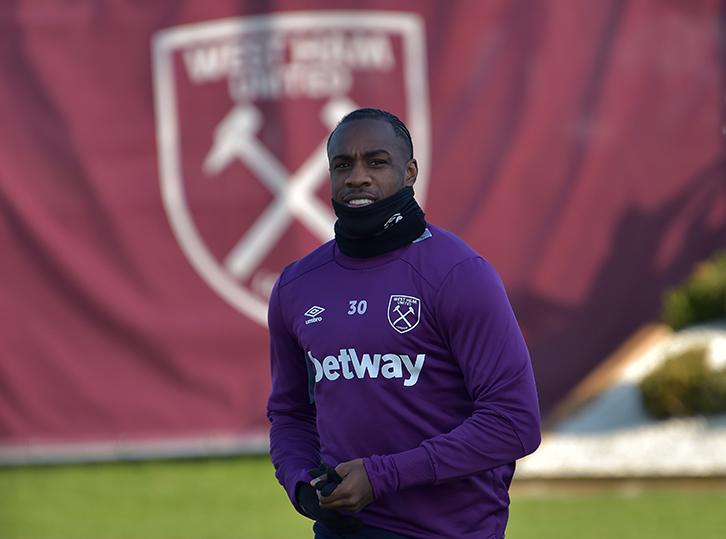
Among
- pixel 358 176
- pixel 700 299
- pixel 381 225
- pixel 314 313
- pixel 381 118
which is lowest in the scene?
pixel 700 299

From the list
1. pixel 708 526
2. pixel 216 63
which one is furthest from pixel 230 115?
pixel 708 526

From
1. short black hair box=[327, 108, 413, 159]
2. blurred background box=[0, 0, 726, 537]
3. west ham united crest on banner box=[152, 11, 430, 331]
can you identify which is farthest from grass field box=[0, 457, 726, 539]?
short black hair box=[327, 108, 413, 159]

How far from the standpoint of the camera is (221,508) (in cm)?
525

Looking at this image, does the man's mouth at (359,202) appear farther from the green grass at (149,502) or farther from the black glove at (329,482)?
the green grass at (149,502)

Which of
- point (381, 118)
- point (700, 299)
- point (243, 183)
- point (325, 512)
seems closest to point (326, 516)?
point (325, 512)

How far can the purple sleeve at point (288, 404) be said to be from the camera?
6.66ft

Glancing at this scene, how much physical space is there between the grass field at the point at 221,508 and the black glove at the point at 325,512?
2953 millimetres

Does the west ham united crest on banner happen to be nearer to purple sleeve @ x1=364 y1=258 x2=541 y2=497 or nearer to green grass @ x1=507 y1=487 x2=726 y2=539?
green grass @ x1=507 y1=487 x2=726 y2=539

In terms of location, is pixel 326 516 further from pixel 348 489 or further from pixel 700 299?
pixel 700 299

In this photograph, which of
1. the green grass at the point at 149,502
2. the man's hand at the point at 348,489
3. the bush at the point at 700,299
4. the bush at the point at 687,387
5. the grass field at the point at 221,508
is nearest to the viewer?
the man's hand at the point at 348,489

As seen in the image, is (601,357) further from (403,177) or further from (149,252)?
(403,177)

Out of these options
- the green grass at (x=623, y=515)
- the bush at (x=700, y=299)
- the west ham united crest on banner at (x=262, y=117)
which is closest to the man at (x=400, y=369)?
the green grass at (x=623, y=515)

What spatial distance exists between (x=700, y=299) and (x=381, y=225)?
5.00 meters

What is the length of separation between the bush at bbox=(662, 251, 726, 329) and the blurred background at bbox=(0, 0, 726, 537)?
0.71 ft
